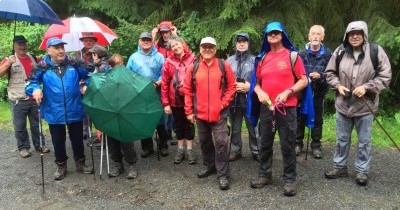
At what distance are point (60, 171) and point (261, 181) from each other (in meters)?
2.95

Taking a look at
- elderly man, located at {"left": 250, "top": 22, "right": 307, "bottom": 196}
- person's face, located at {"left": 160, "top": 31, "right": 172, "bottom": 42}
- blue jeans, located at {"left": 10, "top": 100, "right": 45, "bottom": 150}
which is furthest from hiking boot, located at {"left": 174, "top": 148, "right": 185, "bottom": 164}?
blue jeans, located at {"left": 10, "top": 100, "right": 45, "bottom": 150}

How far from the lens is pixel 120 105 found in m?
5.40

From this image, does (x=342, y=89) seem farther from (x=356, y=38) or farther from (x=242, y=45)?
(x=242, y=45)

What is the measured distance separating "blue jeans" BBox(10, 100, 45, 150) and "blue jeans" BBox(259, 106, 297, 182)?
13.3 ft

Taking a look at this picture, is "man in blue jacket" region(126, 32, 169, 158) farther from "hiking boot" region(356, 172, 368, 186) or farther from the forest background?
"hiking boot" region(356, 172, 368, 186)

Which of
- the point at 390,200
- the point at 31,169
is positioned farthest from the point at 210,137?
the point at 31,169

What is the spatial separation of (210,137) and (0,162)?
375 centimetres

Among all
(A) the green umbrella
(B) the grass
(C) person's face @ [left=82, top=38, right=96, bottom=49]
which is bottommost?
(B) the grass

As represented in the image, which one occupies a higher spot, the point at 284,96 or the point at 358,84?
the point at 358,84

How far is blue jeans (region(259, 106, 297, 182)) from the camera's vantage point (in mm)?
5121

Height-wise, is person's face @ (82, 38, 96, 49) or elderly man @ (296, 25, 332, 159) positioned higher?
person's face @ (82, 38, 96, 49)

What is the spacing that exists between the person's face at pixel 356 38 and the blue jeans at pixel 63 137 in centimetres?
395

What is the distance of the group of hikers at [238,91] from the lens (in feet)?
16.9

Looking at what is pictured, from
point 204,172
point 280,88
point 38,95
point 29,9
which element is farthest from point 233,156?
point 29,9
